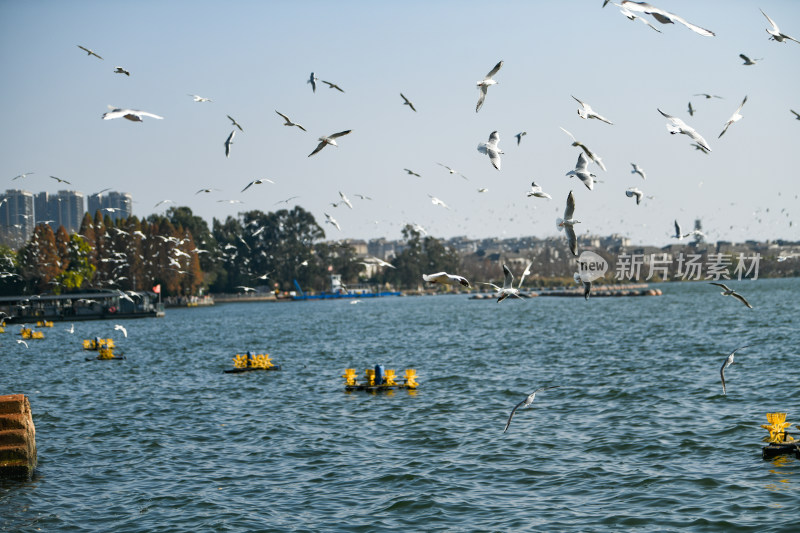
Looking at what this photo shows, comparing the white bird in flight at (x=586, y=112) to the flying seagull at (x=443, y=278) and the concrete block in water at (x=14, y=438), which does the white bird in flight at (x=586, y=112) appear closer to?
the flying seagull at (x=443, y=278)

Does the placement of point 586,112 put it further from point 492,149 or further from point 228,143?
point 228,143

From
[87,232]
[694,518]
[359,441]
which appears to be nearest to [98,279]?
[87,232]

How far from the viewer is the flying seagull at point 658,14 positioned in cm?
1066

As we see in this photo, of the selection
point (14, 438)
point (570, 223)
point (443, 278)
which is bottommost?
point (14, 438)

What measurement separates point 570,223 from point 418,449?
1343 centimetres

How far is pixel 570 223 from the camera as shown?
38.7ft

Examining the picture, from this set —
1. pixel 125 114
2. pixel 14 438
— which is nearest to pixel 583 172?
pixel 125 114

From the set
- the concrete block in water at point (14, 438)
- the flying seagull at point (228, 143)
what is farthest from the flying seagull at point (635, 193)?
the concrete block in water at point (14, 438)

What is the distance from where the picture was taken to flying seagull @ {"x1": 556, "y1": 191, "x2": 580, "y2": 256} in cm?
1170

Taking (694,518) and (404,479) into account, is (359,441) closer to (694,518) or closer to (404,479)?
(404,479)

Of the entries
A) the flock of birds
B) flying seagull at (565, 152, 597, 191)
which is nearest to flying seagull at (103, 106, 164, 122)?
the flock of birds

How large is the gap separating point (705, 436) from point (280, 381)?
2356 centimetres

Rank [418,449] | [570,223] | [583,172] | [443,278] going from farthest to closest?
[418,449] < [583,172] < [570,223] < [443,278]

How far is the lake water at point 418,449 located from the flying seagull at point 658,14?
383 inches
